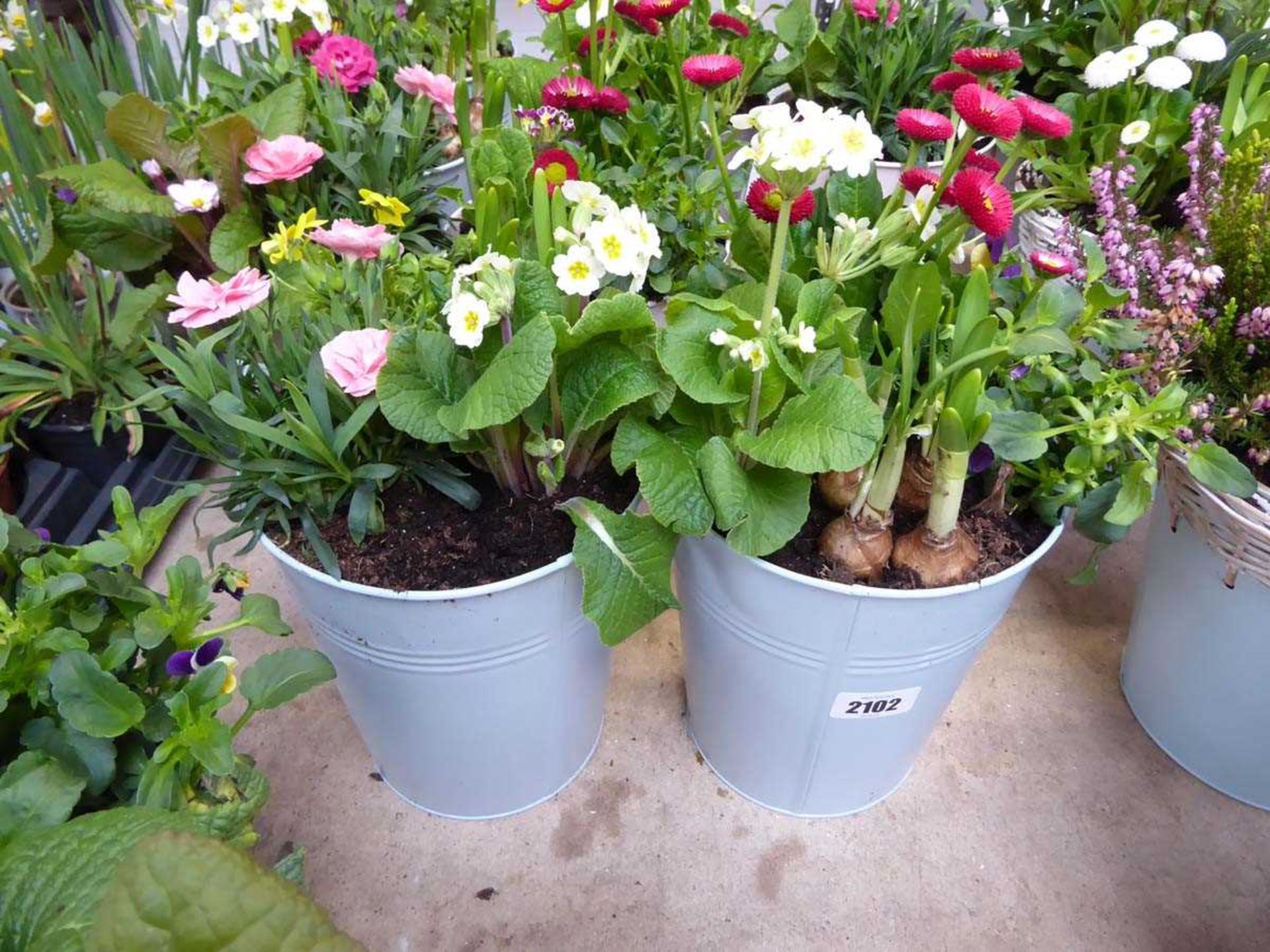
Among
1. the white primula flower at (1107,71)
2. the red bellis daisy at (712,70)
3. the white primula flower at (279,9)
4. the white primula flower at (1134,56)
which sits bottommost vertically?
the white primula flower at (279,9)

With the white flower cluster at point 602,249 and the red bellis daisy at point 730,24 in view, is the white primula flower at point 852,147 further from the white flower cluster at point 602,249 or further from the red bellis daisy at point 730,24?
the red bellis daisy at point 730,24

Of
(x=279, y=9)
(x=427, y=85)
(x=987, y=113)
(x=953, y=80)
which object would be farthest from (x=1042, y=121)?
(x=279, y=9)

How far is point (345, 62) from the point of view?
1.41 metres

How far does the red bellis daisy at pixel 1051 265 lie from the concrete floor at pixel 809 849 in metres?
0.70

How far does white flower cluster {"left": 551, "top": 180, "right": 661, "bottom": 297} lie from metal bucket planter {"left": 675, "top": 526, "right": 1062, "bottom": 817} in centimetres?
30

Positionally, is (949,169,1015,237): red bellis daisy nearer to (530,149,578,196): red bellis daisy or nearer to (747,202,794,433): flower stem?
(747,202,794,433): flower stem

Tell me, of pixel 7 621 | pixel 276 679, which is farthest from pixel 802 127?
pixel 7 621

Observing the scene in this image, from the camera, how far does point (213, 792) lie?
0.81 metres

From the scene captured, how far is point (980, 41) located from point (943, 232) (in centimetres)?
110

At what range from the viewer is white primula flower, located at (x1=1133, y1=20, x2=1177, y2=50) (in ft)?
4.22

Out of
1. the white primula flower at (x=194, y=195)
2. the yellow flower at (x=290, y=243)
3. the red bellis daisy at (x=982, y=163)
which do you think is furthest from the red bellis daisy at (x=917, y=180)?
the white primula flower at (x=194, y=195)

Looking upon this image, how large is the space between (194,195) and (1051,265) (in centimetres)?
109

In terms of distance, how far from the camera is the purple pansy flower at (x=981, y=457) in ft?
3.01

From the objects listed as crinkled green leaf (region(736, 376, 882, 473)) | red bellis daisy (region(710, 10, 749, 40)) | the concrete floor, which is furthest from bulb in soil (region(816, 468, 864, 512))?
red bellis daisy (region(710, 10, 749, 40))
